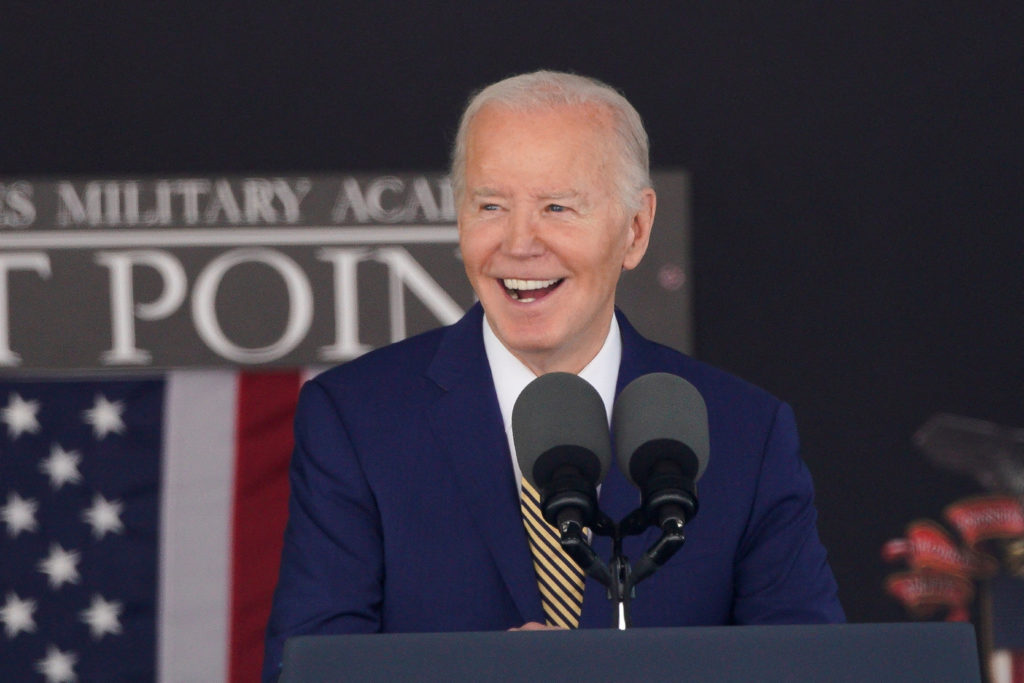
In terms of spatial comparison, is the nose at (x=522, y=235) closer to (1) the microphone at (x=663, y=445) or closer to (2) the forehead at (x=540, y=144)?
(2) the forehead at (x=540, y=144)

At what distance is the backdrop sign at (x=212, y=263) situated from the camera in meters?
3.35

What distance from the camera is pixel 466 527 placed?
189cm

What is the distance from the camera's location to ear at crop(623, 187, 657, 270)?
1989 millimetres

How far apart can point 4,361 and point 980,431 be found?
2.23 metres

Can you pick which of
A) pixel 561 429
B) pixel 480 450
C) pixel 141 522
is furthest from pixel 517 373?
pixel 141 522

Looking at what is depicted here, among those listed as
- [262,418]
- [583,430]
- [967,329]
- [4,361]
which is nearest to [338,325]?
[262,418]

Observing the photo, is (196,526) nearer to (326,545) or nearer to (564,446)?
(326,545)

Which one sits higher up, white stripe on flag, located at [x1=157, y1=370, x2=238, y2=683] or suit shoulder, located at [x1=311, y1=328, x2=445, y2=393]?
suit shoulder, located at [x1=311, y1=328, x2=445, y2=393]

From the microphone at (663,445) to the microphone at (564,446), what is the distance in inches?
1.0

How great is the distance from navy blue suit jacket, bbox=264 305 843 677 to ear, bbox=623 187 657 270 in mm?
162

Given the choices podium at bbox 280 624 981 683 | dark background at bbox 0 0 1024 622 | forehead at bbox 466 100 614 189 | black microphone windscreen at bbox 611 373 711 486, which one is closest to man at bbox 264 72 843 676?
forehead at bbox 466 100 614 189

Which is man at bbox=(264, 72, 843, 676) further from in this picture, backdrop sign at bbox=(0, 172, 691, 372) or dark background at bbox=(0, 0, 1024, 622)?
dark background at bbox=(0, 0, 1024, 622)

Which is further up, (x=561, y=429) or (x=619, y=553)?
(x=561, y=429)

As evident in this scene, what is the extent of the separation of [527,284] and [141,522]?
5.79ft
